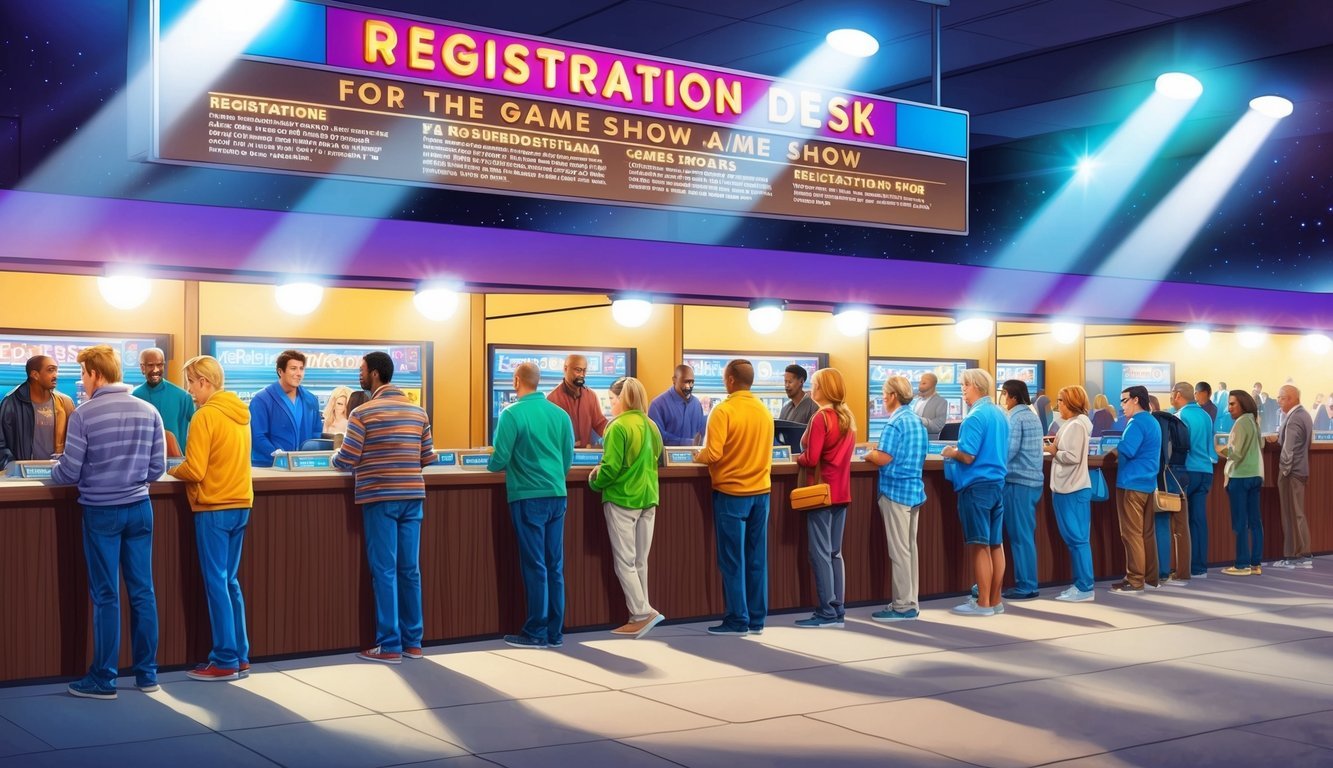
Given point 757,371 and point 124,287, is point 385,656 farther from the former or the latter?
point 757,371

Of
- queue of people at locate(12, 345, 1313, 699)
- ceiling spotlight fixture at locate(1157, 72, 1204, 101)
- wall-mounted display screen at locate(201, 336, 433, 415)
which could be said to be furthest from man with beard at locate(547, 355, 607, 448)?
ceiling spotlight fixture at locate(1157, 72, 1204, 101)

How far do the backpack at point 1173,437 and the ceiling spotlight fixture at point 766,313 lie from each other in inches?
112

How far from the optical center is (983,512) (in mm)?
7977

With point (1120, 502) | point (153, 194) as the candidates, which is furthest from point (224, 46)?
point (1120, 502)

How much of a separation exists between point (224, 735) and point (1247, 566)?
26.8ft

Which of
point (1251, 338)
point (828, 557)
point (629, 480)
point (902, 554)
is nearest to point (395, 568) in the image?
point (629, 480)

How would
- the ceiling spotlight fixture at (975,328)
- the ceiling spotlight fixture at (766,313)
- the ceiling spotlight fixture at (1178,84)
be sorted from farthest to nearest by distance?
the ceiling spotlight fixture at (975,328), the ceiling spotlight fixture at (766,313), the ceiling spotlight fixture at (1178,84)

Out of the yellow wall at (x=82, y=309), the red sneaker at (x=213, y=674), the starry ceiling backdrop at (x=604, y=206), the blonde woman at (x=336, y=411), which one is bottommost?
the red sneaker at (x=213, y=674)

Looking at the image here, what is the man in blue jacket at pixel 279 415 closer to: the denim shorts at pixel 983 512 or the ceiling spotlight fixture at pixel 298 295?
the ceiling spotlight fixture at pixel 298 295

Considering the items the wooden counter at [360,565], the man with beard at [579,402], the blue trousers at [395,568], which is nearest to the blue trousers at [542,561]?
the wooden counter at [360,565]

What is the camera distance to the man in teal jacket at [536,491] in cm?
671

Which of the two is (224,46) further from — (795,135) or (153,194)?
(153,194)

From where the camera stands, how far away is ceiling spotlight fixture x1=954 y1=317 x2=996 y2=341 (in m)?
11.4

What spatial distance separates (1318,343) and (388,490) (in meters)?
12.1
